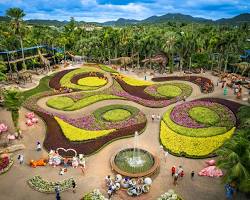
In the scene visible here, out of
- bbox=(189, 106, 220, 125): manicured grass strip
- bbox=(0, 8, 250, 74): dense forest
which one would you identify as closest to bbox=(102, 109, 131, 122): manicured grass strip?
bbox=(189, 106, 220, 125): manicured grass strip

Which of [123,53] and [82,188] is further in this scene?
[123,53]

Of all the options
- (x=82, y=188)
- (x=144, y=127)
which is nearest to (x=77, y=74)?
(x=144, y=127)

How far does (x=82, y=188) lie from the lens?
94.0 feet

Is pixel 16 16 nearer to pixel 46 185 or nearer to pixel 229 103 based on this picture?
pixel 46 185

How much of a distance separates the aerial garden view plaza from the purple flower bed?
17 centimetres

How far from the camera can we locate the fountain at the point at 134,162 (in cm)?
3078

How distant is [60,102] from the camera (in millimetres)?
51062

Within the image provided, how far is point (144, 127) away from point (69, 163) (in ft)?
45.2

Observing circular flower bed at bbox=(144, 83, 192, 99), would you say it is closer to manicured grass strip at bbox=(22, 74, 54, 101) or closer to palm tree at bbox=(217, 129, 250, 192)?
manicured grass strip at bbox=(22, 74, 54, 101)

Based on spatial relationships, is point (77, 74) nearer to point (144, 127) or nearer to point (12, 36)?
point (12, 36)

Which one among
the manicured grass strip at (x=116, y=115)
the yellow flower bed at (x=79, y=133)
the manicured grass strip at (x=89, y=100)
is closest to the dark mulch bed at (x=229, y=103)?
the manicured grass strip at (x=116, y=115)

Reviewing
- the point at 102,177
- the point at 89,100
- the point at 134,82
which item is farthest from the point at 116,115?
the point at 134,82

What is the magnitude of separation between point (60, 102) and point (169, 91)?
2319 cm

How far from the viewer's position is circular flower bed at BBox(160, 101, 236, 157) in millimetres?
35531
